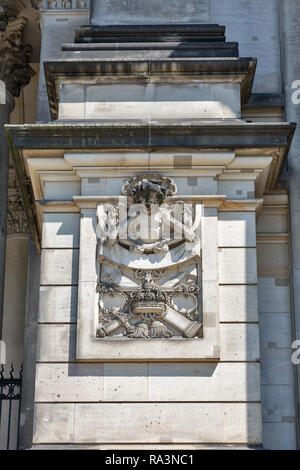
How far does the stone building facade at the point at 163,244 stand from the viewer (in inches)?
671

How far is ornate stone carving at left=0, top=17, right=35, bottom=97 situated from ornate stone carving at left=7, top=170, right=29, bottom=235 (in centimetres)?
482

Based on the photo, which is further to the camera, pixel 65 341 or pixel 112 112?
pixel 112 112

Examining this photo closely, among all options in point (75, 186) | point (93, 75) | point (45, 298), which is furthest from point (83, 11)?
point (45, 298)

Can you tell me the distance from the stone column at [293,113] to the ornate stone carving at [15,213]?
11935 mm

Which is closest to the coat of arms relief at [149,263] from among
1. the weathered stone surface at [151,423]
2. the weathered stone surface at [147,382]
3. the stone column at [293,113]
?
the weathered stone surface at [147,382]

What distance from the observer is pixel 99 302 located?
1761cm

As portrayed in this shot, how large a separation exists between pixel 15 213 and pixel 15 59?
5752 millimetres

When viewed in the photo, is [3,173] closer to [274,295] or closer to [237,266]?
[274,295]

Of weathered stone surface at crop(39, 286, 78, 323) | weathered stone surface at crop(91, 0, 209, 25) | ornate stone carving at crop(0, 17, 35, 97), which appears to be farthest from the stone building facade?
ornate stone carving at crop(0, 17, 35, 97)

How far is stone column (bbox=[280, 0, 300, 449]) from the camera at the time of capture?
19.5 m

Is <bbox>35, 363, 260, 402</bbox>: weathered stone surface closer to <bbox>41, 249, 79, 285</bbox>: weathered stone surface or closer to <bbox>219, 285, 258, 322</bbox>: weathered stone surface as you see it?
<bbox>219, 285, 258, 322</bbox>: weathered stone surface
